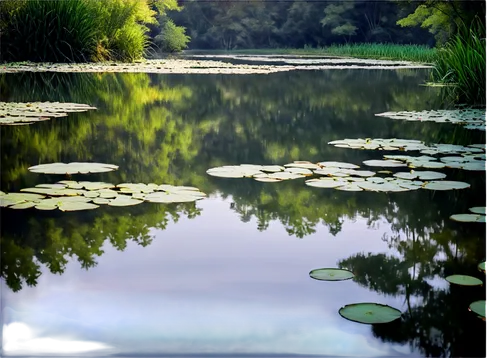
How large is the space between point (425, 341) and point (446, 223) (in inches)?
45.2

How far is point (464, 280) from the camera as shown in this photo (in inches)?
78.8

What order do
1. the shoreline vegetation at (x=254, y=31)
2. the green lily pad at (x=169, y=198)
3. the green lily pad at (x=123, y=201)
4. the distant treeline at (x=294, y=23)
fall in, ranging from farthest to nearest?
the distant treeline at (x=294, y=23), the shoreline vegetation at (x=254, y=31), the green lily pad at (x=169, y=198), the green lily pad at (x=123, y=201)

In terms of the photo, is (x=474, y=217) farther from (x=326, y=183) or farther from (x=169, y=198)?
(x=169, y=198)

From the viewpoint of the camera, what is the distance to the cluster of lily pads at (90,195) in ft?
9.04

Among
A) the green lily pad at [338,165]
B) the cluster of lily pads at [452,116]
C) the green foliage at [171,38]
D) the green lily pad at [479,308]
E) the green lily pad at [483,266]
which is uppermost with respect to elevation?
the green foliage at [171,38]

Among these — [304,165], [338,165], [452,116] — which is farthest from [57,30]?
[338,165]

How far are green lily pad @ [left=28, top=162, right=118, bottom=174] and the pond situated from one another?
76 mm

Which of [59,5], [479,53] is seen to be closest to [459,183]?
[479,53]

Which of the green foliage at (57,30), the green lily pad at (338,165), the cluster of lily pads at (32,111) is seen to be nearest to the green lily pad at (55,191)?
the green lily pad at (338,165)

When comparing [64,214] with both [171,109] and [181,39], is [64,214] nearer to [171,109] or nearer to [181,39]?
[171,109]

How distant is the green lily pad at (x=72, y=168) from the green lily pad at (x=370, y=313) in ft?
6.57

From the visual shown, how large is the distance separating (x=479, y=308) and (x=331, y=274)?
45 centimetres

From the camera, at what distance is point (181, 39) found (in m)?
30.1

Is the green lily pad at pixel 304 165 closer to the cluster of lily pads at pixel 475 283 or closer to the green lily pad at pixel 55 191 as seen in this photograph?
the green lily pad at pixel 55 191
